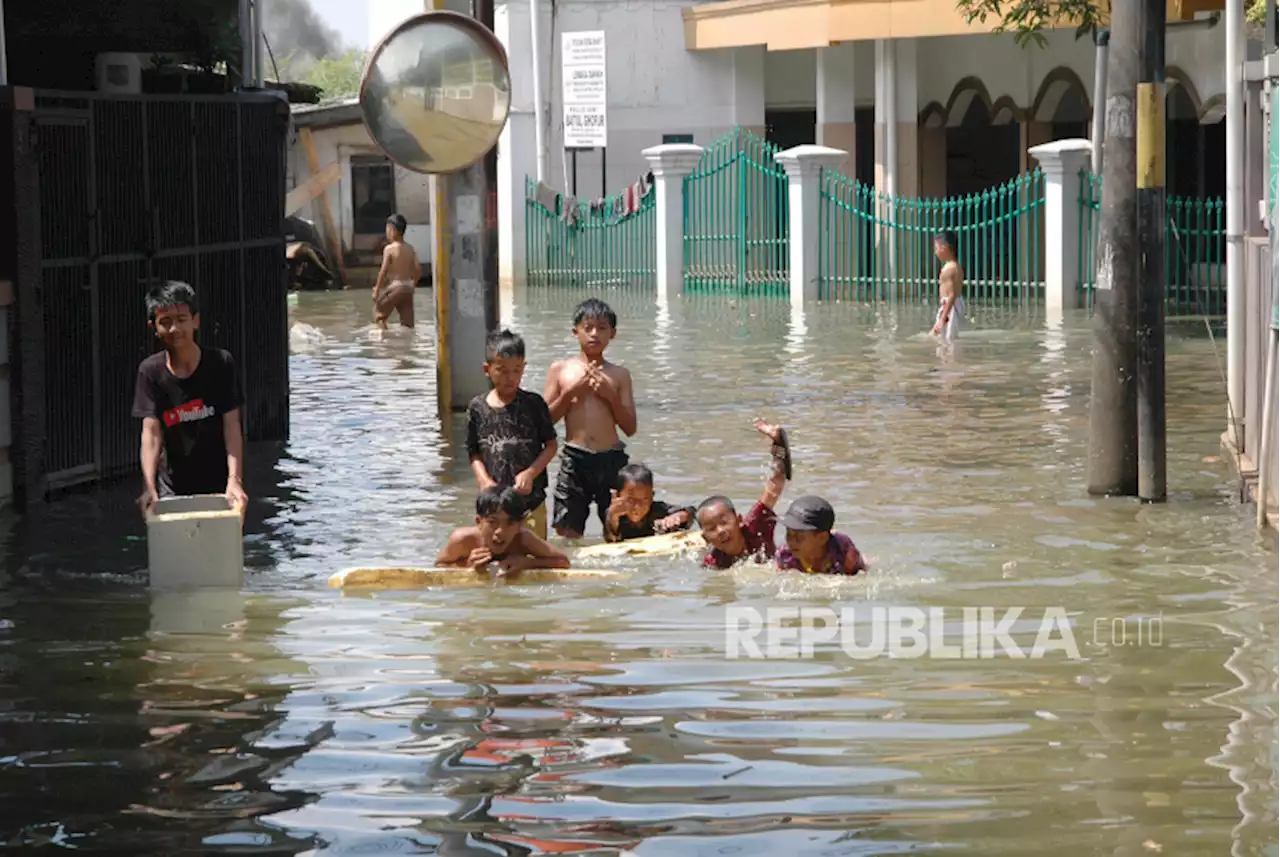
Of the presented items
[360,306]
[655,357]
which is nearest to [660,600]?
[655,357]

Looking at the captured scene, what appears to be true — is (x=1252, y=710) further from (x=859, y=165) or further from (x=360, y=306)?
(x=859, y=165)

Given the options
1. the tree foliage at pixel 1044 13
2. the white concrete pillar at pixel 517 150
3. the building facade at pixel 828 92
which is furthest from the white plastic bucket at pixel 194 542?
the white concrete pillar at pixel 517 150

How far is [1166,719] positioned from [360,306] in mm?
25240

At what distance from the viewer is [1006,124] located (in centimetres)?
3488

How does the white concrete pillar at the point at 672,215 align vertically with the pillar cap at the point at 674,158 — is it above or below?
below

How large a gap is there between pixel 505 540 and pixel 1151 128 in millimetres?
4525

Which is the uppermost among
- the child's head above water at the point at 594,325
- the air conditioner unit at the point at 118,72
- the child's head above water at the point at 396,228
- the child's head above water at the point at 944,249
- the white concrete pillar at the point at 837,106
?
the white concrete pillar at the point at 837,106

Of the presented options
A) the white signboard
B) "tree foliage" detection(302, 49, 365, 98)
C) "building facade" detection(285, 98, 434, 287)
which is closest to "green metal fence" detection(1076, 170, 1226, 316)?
the white signboard

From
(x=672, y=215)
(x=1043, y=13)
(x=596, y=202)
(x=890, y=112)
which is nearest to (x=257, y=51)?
(x=1043, y=13)

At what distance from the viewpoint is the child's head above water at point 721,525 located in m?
10.2

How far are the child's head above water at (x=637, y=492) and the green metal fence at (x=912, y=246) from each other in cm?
1743

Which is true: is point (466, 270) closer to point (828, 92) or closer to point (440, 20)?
point (440, 20)

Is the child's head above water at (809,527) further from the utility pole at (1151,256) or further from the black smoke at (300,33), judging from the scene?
the black smoke at (300,33)

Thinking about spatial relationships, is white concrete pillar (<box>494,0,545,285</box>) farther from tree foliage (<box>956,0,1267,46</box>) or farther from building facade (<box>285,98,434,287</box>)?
tree foliage (<box>956,0,1267,46</box>)
